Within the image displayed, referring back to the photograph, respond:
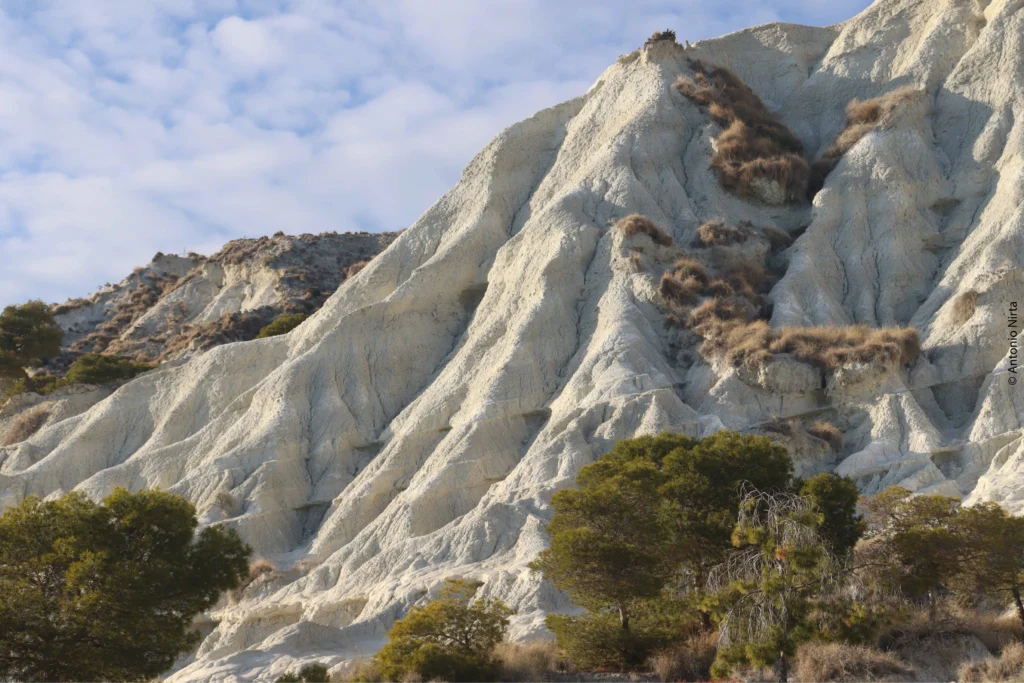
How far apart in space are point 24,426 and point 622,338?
2835 cm

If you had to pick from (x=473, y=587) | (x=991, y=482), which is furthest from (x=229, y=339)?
(x=991, y=482)

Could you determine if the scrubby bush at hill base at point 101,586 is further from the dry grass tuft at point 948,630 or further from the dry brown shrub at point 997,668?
the dry brown shrub at point 997,668

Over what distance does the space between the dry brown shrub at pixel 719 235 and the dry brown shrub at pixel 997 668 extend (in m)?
22.8

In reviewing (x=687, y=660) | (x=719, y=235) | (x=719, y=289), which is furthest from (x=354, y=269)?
(x=687, y=660)

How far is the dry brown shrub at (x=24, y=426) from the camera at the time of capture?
55.6 meters

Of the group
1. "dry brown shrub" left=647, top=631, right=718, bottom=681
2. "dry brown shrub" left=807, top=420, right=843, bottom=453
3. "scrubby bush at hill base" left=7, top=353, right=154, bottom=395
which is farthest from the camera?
"scrubby bush at hill base" left=7, top=353, right=154, bottom=395

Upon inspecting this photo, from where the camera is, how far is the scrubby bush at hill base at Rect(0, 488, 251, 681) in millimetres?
26109

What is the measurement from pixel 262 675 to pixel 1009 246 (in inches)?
1017

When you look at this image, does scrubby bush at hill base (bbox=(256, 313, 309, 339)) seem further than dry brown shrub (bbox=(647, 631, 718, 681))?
Yes

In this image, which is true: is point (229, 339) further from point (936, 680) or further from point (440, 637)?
point (936, 680)

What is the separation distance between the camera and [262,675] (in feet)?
101

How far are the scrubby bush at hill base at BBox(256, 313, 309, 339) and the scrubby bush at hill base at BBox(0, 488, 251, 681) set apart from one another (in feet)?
112

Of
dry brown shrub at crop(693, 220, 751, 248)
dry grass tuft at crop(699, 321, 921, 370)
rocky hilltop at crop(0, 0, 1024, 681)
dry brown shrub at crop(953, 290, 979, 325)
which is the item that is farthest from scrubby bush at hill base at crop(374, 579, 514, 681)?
dry brown shrub at crop(693, 220, 751, 248)

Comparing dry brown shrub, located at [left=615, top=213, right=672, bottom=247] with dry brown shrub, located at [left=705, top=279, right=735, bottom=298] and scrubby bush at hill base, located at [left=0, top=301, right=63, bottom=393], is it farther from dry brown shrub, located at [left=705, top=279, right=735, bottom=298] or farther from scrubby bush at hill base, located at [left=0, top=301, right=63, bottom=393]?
scrubby bush at hill base, located at [left=0, top=301, right=63, bottom=393]
